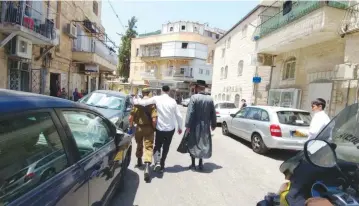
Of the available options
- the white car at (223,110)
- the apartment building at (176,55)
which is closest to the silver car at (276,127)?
the white car at (223,110)

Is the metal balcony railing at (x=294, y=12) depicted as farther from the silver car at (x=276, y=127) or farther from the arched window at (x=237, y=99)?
the arched window at (x=237, y=99)

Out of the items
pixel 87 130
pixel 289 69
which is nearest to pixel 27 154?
pixel 87 130

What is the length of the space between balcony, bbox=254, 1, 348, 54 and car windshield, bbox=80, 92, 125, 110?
7127 millimetres

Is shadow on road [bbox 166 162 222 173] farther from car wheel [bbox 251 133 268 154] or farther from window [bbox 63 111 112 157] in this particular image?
window [bbox 63 111 112 157]

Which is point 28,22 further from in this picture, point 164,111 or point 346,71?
point 346,71

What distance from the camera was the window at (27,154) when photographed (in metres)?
1.49

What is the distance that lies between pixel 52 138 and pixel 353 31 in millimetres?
9135

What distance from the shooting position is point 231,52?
71.4ft

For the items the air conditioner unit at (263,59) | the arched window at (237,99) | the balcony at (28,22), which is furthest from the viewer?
the arched window at (237,99)

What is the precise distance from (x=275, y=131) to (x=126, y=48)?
4226 centimetres

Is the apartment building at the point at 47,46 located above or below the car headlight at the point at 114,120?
above

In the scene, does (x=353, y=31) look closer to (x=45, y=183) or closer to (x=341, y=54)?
(x=341, y=54)

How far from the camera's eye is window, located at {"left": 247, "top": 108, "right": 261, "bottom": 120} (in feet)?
26.8

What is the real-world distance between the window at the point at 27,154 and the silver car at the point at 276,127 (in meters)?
6.16
